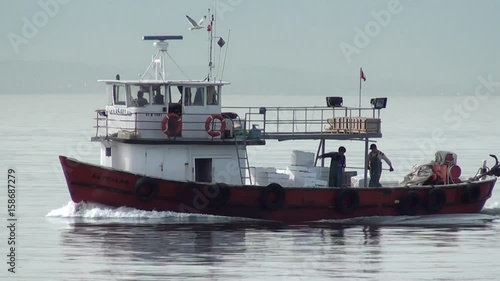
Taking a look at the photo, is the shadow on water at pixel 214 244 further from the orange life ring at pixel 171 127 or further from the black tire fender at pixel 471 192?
the black tire fender at pixel 471 192

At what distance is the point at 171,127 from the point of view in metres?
37.1

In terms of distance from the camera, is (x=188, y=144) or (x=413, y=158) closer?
(x=188, y=144)

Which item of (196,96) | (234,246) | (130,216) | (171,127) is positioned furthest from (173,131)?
(234,246)

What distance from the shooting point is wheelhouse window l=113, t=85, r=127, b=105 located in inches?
1497

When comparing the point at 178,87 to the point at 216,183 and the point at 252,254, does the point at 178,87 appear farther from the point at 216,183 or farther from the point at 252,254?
the point at 252,254

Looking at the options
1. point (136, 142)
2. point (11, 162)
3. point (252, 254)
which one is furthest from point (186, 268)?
point (11, 162)

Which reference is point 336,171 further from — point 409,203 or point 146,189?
point 146,189

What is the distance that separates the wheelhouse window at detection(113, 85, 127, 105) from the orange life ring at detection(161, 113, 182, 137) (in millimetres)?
1559

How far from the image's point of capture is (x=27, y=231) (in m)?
36.6

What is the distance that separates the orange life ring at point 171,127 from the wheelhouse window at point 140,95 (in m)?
0.87

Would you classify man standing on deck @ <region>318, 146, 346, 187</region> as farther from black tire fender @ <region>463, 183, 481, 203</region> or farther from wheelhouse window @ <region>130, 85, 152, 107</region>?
wheelhouse window @ <region>130, 85, 152, 107</region>

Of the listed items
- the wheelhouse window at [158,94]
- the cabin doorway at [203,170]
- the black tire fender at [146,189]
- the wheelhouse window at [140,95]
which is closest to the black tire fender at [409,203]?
the cabin doorway at [203,170]

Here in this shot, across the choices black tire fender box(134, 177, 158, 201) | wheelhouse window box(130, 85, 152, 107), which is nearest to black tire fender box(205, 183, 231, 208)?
black tire fender box(134, 177, 158, 201)

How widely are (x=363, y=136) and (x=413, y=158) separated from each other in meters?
31.0
